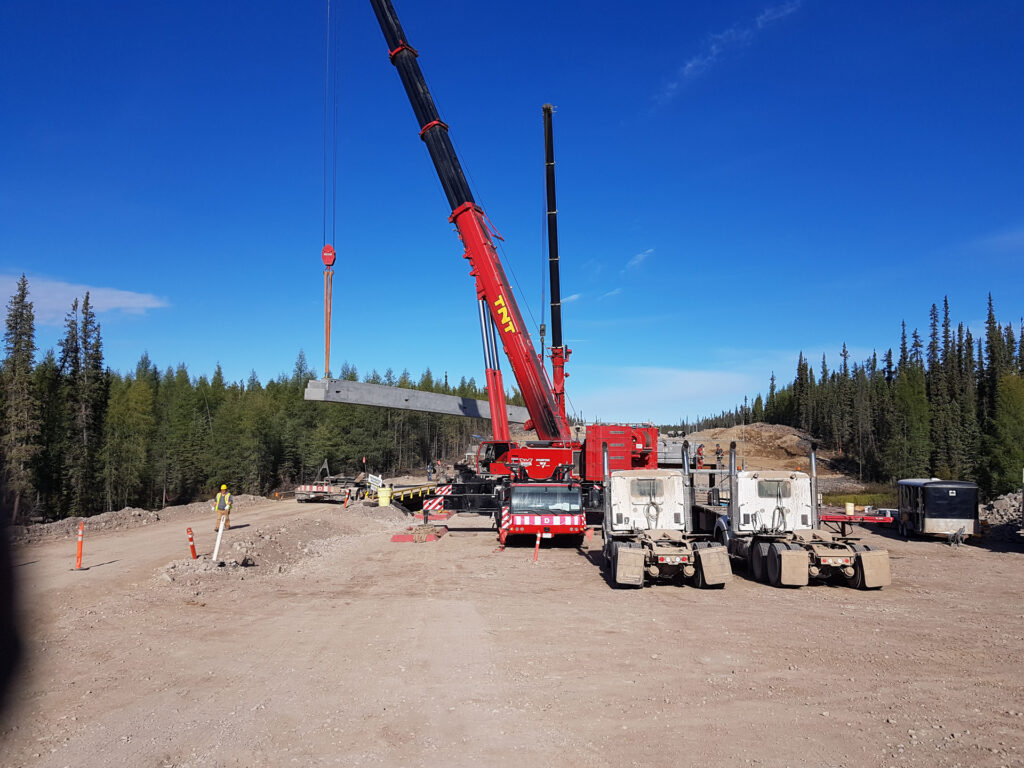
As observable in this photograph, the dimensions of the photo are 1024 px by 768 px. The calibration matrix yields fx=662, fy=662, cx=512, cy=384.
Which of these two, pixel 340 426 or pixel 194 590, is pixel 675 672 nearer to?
pixel 194 590

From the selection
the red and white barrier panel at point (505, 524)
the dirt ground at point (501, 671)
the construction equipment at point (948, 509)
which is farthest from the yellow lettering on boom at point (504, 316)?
the construction equipment at point (948, 509)

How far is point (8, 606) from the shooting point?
276 cm

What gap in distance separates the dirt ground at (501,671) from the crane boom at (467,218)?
8844 millimetres

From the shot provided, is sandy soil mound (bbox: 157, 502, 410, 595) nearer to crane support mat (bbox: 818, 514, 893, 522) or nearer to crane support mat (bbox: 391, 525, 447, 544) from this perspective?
crane support mat (bbox: 391, 525, 447, 544)

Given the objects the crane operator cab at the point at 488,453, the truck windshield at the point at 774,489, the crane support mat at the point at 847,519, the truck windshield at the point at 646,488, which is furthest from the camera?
the crane operator cab at the point at 488,453

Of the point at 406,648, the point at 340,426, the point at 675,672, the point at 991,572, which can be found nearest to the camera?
the point at 675,672

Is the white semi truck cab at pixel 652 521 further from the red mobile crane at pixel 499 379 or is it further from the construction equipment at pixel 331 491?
the construction equipment at pixel 331 491

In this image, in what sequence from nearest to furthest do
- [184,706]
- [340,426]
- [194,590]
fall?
1. [184,706]
2. [194,590]
3. [340,426]

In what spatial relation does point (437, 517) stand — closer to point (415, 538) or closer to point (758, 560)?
point (415, 538)

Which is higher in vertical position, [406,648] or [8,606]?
[8,606]

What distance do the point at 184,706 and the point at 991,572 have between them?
1800 cm

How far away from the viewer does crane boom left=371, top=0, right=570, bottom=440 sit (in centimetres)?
2181

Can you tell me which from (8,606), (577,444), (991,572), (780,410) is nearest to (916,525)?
(991,572)

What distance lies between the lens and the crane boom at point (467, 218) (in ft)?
71.6
